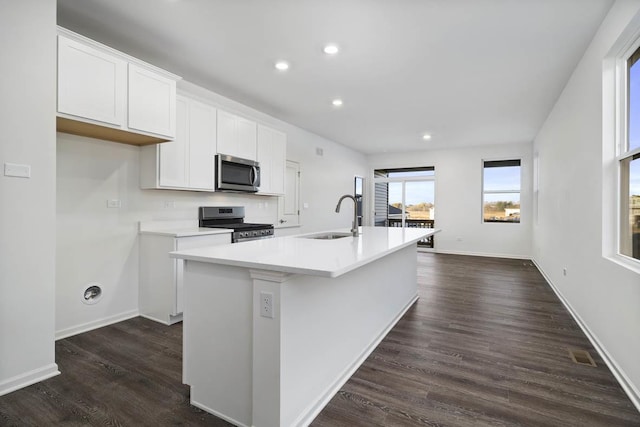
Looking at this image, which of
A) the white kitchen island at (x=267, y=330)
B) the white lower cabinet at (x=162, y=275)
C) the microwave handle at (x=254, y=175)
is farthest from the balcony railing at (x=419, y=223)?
the white kitchen island at (x=267, y=330)

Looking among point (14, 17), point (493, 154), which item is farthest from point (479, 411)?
point (493, 154)

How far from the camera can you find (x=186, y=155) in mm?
3479

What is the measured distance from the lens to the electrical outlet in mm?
1506

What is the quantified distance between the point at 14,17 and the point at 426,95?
13.2 ft

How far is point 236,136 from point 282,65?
1129 mm

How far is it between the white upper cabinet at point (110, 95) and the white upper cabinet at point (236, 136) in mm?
811

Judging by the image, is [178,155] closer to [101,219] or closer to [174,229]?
[174,229]

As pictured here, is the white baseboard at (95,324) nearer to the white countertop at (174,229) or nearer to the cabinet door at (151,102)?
the white countertop at (174,229)

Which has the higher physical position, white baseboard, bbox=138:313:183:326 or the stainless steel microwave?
the stainless steel microwave

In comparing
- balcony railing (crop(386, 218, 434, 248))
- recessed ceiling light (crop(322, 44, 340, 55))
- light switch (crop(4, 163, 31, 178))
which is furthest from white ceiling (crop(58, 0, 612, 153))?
balcony railing (crop(386, 218, 434, 248))

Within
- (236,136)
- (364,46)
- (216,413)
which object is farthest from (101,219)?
(364,46)

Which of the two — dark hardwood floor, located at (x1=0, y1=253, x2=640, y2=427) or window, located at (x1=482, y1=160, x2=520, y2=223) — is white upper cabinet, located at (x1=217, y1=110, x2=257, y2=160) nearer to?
dark hardwood floor, located at (x1=0, y1=253, x2=640, y2=427)

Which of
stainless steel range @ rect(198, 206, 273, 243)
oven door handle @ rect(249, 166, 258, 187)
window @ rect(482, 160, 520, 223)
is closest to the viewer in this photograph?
stainless steel range @ rect(198, 206, 273, 243)

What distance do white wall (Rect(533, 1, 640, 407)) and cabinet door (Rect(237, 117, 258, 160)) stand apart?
360cm
